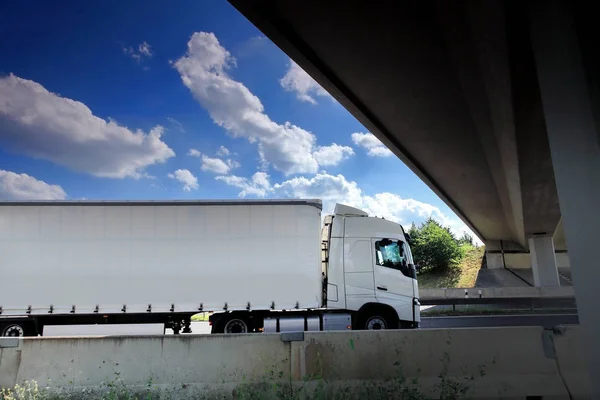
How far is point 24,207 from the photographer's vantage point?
32.9 ft

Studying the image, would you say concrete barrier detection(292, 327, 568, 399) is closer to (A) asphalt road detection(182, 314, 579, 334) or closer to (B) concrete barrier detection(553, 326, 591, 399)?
(B) concrete barrier detection(553, 326, 591, 399)

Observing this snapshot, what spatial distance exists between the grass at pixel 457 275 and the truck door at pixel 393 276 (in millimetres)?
28555

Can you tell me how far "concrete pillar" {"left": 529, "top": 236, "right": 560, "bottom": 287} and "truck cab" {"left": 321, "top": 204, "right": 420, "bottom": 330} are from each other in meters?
26.0

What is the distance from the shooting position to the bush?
136ft

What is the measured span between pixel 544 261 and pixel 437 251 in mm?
11787

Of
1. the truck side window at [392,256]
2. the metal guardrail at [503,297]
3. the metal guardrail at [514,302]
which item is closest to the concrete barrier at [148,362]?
the truck side window at [392,256]

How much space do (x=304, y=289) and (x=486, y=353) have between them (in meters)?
5.49

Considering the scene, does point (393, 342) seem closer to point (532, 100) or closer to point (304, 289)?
point (304, 289)

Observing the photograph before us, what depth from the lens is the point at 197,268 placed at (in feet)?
32.1

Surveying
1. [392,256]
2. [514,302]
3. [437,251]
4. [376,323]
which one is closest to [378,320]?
[376,323]

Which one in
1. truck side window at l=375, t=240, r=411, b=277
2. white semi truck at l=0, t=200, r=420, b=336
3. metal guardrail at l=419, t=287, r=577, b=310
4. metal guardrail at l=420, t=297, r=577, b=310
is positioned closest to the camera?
white semi truck at l=0, t=200, r=420, b=336

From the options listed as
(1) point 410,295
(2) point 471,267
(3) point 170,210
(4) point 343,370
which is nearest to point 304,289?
(1) point 410,295

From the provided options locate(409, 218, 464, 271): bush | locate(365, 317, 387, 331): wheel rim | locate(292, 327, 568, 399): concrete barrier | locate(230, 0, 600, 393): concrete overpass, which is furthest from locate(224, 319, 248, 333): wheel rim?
locate(409, 218, 464, 271): bush

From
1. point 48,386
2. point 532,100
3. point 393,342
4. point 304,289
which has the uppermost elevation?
point 532,100
